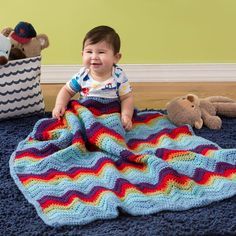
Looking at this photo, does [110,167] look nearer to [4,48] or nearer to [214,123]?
[214,123]

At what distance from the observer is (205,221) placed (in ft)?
4.28

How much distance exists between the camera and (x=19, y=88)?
1.93 meters

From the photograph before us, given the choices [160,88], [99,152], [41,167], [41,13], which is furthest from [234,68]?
[41,167]

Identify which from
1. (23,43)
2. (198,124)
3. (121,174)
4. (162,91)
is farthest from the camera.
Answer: (162,91)

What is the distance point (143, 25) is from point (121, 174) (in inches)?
44.7

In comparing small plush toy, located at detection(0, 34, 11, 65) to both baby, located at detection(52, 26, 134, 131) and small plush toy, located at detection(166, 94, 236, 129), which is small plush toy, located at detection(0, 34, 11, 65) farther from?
small plush toy, located at detection(166, 94, 236, 129)

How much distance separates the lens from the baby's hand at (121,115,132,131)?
5.80 ft

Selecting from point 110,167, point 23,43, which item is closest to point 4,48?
point 23,43

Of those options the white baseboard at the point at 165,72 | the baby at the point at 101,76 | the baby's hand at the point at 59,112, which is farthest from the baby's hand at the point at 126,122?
the white baseboard at the point at 165,72

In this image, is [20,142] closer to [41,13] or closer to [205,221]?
[205,221]

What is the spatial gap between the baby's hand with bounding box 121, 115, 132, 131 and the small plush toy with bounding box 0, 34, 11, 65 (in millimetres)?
498

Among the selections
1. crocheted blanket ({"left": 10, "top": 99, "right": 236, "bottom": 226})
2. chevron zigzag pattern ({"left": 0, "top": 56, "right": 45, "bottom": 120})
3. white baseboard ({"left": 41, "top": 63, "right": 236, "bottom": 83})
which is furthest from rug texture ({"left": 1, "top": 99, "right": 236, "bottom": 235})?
white baseboard ({"left": 41, "top": 63, "right": 236, "bottom": 83})

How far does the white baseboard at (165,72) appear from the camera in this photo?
8.19 feet

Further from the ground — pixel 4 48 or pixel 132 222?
pixel 4 48
